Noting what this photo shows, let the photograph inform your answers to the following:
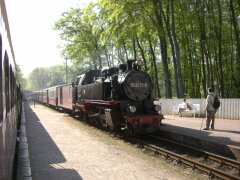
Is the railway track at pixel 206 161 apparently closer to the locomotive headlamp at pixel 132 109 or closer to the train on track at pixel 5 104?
the locomotive headlamp at pixel 132 109

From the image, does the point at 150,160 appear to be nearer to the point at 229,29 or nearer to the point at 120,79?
the point at 120,79

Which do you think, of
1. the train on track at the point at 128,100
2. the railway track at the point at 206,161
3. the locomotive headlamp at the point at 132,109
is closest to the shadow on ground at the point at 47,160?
the train on track at the point at 128,100

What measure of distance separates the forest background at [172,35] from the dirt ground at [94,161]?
13802 mm

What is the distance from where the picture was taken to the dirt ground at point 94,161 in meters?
8.18

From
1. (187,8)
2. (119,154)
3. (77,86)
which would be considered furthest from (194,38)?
(119,154)

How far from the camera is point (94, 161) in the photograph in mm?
9570

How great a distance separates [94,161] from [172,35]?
17960 mm

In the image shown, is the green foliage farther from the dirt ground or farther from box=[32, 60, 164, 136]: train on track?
the dirt ground

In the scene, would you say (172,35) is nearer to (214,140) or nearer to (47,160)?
(214,140)

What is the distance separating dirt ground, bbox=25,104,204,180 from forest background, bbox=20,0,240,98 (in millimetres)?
13802

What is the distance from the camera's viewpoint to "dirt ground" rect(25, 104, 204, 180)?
322 inches

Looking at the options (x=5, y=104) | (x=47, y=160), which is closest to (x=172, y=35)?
(x=47, y=160)

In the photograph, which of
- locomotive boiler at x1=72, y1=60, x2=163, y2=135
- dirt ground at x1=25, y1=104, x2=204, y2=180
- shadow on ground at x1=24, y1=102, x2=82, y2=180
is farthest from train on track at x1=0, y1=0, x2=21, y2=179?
locomotive boiler at x1=72, y1=60, x2=163, y2=135

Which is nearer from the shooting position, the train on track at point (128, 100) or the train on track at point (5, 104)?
the train on track at point (5, 104)
